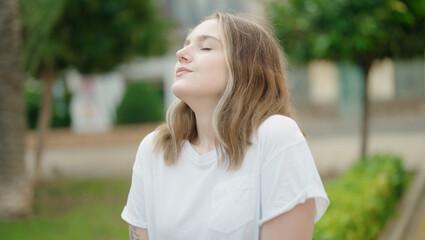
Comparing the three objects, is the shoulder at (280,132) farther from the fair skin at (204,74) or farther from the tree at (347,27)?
the tree at (347,27)

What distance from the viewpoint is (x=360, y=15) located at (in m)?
6.98

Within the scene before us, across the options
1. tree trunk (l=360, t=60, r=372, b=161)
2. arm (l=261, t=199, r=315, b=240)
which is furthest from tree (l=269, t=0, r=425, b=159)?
arm (l=261, t=199, r=315, b=240)

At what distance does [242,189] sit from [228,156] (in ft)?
0.42

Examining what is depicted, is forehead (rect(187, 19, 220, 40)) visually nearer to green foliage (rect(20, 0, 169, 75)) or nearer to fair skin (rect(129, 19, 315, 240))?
fair skin (rect(129, 19, 315, 240))

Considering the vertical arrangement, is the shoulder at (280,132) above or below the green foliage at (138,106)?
above

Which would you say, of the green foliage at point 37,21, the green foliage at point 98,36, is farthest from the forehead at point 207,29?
the green foliage at point 98,36

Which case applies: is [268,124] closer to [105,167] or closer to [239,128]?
[239,128]

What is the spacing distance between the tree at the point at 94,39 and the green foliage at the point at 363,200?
4.69 m

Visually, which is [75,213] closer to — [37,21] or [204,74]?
[37,21]

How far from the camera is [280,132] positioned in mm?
1827

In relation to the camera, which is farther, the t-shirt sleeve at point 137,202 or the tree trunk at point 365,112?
the tree trunk at point 365,112

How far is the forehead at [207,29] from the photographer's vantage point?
6.49 feet

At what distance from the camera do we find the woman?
179 cm

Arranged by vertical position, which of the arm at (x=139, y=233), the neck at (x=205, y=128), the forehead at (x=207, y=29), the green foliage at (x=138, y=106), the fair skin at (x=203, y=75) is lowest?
the green foliage at (x=138, y=106)
